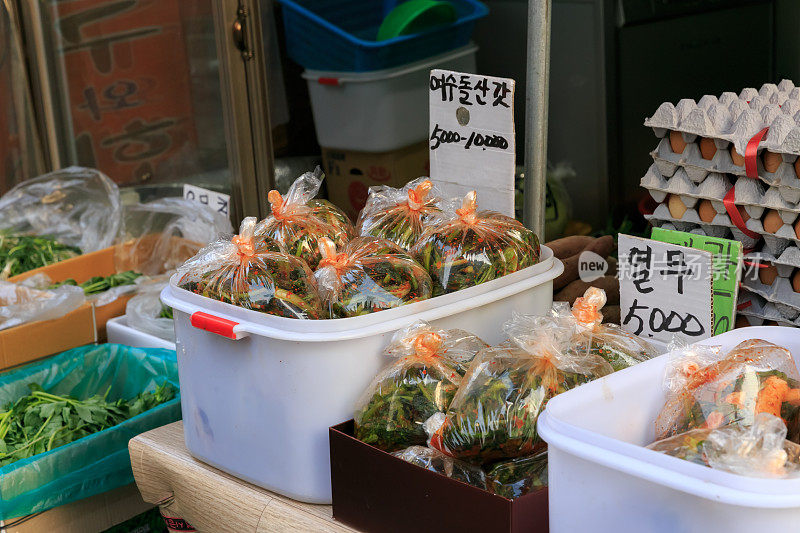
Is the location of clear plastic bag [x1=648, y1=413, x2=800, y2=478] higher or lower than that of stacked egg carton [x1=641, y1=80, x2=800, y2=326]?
lower

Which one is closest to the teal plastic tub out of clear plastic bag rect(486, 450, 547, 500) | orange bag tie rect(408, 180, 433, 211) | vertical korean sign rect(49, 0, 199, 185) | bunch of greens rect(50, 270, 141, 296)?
bunch of greens rect(50, 270, 141, 296)

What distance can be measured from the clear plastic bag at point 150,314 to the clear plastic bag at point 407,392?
127 cm

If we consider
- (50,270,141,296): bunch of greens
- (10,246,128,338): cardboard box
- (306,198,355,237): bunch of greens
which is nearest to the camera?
(306,198,355,237): bunch of greens

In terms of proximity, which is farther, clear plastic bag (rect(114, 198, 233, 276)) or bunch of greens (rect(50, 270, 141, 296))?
clear plastic bag (rect(114, 198, 233, 276))

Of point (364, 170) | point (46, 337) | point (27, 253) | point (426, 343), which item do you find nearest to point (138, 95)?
point (27, 253)

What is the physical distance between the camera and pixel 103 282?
2.74 metres

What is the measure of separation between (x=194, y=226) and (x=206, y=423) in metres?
1.49

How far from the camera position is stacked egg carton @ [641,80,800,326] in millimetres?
1386

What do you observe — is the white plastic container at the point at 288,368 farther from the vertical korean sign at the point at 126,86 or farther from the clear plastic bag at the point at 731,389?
the vertical korean sign at the point at 126,86

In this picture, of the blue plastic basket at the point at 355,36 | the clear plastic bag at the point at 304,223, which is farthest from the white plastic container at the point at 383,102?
the clear plastic bag at the point at 304,223

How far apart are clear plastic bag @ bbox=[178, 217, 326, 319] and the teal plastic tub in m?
0.55

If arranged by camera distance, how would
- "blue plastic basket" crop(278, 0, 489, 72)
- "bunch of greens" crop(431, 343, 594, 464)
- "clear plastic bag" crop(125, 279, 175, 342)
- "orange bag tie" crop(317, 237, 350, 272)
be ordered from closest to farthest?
"bunch of greens" crop(431, 343, 594, 464) < "orange bag tie" crop(317, 237, 350, 272) < "clear plastic bag" crop(125, 279, 175, 342) < "blue plastic basket" crop(278, 0, 489, 72)

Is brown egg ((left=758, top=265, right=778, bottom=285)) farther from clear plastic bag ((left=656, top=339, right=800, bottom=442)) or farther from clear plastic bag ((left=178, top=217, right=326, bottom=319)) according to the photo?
clear plastic bag ((left=178, top=217, right=326, bottom=319))

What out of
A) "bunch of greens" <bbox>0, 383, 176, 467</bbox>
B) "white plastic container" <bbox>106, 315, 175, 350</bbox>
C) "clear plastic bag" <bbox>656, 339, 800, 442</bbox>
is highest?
"clear plastic bag" <bbox>656, 339, 800, 442</bbox>
